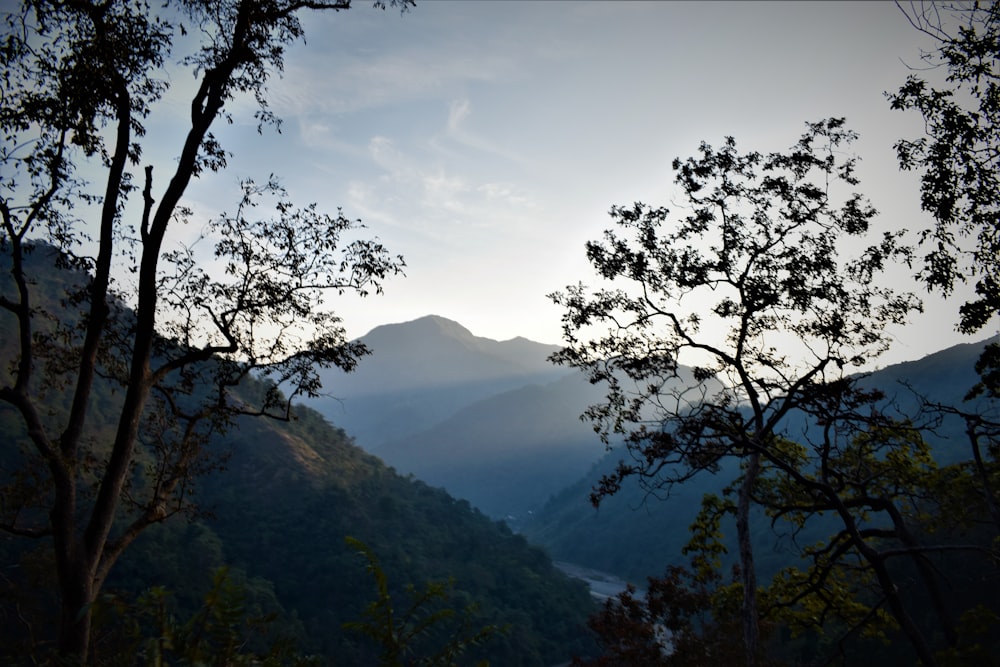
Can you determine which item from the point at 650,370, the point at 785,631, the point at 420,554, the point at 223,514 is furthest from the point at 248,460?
the point at 650,370

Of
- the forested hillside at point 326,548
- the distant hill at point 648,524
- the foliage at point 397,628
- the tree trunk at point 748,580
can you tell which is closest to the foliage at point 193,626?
the foliage at point 397,628

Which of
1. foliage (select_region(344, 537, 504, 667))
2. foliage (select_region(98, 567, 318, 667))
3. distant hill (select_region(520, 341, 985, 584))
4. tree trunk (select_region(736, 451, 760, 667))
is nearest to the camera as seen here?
foliage (select_region(98, 567, 318, 667))

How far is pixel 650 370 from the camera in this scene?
12.7 meters

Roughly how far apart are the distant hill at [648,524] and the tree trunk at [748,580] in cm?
6127

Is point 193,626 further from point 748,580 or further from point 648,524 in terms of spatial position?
point 648,524

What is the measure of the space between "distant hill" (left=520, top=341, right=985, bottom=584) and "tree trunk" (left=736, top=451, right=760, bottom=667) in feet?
201

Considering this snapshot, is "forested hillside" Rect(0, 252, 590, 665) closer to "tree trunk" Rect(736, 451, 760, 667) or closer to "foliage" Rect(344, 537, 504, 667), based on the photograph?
"tree trunk" Rect(736, 451, 760, 667)

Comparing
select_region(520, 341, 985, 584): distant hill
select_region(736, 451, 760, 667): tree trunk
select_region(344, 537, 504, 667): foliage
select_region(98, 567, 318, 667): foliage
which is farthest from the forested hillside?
select_region(98, 567, 318, 667): foliage

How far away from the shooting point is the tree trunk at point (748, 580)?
10.9 m

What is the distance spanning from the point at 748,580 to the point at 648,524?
108m

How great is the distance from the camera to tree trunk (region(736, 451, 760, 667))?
10.9 meters

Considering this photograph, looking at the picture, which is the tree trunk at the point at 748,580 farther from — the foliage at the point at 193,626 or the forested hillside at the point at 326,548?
the forested hillside at the point at 326,548

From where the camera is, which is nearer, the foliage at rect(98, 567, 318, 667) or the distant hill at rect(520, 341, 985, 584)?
the foliage at rect(98, 567, 318, 667)

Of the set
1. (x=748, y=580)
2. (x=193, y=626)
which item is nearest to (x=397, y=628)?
(x=193, y=626)
